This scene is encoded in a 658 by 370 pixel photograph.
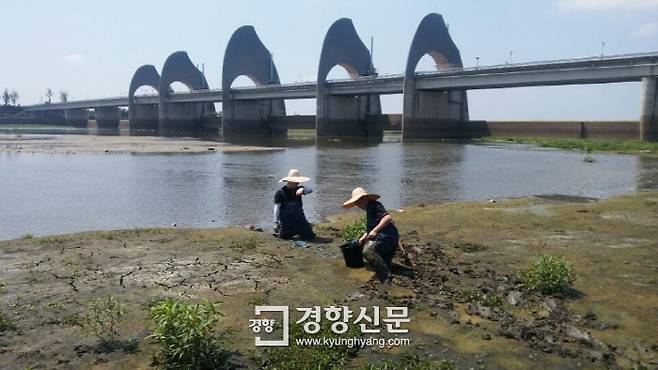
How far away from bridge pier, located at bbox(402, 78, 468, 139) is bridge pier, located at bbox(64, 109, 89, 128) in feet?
346

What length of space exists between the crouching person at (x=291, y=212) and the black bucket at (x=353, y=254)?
1.88m

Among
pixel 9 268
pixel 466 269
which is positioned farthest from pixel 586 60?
pixel 9 268

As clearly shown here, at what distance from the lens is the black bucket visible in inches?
280

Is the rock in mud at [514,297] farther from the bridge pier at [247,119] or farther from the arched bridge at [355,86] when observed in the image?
the bridge pier at [247,119]

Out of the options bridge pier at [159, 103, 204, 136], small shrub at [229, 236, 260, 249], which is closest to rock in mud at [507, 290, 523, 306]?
small shrub at [229, 236, 260, 249]

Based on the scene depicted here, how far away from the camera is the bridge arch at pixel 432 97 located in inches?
2689

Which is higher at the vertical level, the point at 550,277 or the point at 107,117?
the point at 107,117

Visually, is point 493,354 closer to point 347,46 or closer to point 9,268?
point 9,268

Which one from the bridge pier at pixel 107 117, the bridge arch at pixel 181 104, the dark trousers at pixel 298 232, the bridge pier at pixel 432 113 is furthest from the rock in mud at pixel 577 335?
the bridge pier at pixel 107 117

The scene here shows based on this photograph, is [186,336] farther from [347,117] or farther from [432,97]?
[347,117]

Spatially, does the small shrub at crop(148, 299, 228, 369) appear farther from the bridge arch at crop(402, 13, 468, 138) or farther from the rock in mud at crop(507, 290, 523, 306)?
the bridge arch at crop(402, 13, 468, 138)

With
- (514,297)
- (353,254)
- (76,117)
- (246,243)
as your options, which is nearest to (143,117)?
(76,117)

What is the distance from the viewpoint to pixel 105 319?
5066 millimetres

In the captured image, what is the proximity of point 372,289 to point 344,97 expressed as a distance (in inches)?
2991
